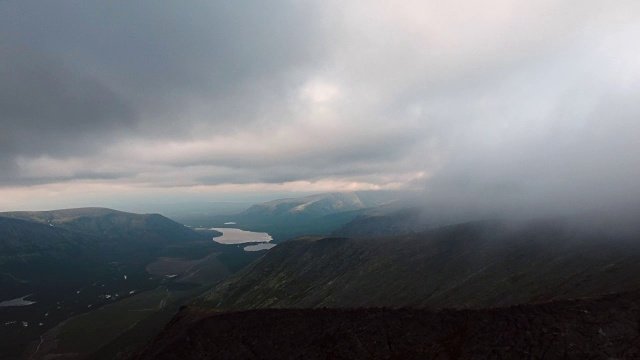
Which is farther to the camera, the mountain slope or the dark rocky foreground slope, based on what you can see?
the mountain slope

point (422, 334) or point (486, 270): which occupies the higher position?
point (422, 334)

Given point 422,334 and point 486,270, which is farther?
point 486,270

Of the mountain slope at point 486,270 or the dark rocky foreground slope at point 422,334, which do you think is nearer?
the dark rocky foreground slope at point 422,334

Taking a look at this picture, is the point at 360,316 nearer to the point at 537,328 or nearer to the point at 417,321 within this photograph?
the point at 417,321
